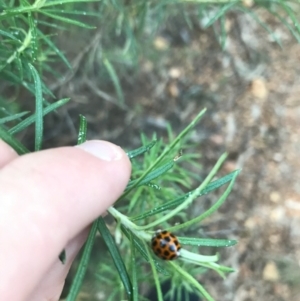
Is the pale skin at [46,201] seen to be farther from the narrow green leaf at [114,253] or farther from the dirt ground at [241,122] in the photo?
the dirt ground at [241,122]

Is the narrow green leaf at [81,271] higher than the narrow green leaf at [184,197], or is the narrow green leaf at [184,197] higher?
the narrow green leaf at [184,197]

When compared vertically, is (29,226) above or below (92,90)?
above

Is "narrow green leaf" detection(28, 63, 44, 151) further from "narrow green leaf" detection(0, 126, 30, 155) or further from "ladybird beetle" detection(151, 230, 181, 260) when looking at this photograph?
"ladybird beetle" detection(151, 230, 181, 260)

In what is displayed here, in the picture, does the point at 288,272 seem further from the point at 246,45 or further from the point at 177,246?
the point at 177,246

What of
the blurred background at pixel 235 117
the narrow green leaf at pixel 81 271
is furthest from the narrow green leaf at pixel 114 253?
the blurred background at pixel 235 117

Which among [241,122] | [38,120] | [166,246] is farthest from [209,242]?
[241,122]

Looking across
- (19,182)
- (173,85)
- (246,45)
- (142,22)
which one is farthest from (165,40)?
(19,182)

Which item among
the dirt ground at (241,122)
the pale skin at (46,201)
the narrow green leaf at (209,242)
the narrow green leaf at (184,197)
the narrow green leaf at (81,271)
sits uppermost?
the pale skin at (46,201)

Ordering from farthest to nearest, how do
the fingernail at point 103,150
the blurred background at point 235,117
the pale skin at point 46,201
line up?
the blurred background at point 235,117, the fingernail at point 103,150, the pale skin at point 46,201
